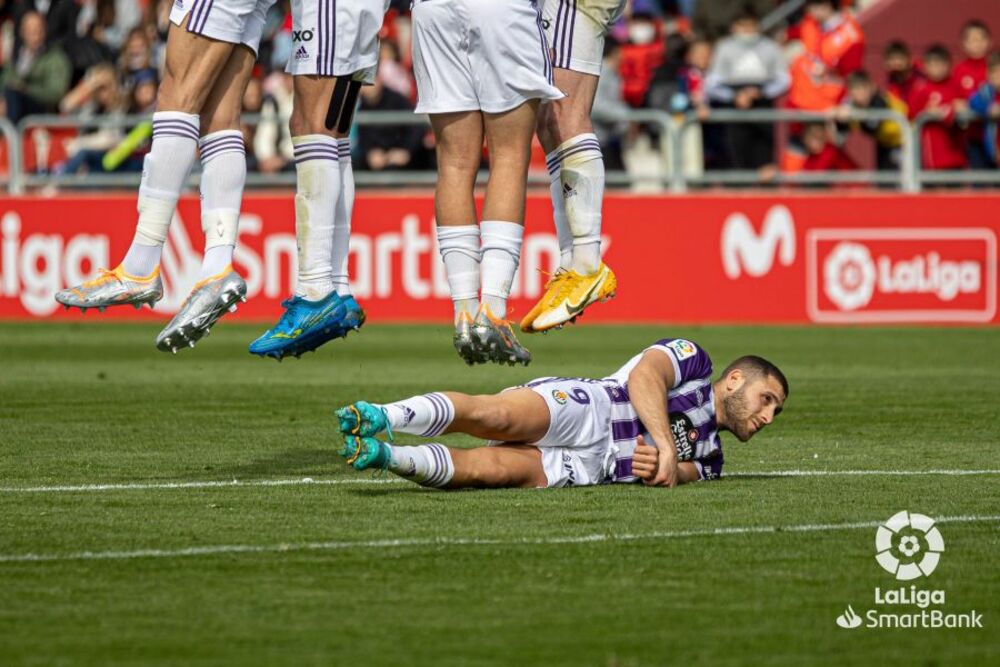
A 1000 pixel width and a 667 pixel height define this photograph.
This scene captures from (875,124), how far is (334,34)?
11.7 metres

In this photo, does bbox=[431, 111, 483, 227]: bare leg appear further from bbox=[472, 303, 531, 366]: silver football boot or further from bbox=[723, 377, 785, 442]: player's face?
bbox=[723, 377, 785, 442]: player's face

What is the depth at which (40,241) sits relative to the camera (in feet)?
63.6

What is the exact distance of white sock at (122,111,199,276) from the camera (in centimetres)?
841

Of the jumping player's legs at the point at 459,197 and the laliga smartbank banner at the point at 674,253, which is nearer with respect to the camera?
the jumping player's legs at the point at 459,197

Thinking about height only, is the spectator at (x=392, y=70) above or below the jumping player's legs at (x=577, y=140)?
above

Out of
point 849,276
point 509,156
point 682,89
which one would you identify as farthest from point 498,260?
point 682,89

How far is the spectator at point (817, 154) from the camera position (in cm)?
1925

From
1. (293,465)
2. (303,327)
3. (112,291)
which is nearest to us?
(112,291)

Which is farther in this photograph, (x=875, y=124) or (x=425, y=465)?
(x=875, y=124)

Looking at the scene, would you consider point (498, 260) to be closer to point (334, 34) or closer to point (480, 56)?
point (480, 56)

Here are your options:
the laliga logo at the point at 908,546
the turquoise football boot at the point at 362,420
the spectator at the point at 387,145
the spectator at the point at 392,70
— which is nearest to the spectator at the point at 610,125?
the spectator at the point at 387,145

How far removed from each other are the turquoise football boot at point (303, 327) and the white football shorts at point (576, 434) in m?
1.06

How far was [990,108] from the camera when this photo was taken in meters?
18.9

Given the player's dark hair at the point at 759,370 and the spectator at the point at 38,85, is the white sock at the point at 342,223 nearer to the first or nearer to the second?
the player's dark hair at the point at 759,370
